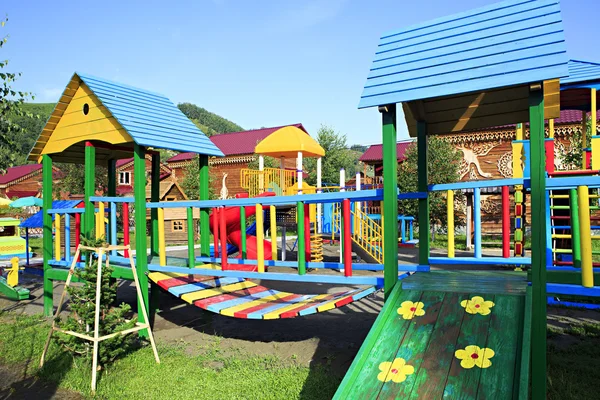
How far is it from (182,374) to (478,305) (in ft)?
10.3

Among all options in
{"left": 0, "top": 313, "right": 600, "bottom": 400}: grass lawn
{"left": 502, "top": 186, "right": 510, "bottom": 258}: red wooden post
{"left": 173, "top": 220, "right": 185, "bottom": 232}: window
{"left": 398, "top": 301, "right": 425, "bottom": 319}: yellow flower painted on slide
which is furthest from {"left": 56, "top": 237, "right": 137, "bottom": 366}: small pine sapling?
{"left": 173, "top": 220, "right": 185, "bottom": 232}: window

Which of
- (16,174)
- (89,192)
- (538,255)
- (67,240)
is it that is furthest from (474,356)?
(16,174)

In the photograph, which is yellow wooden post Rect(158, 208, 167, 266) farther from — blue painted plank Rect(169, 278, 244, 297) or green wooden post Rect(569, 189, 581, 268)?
green wooden post Rect(569, 189, 581, 268)

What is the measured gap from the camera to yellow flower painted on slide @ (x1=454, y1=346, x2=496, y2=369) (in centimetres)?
290

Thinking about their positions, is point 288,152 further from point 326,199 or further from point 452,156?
point 452,156

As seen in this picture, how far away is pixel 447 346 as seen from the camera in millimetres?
3092

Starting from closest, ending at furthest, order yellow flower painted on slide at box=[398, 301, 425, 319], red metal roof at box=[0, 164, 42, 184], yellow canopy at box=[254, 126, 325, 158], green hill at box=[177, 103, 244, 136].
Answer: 1. yellow flower painted on slide at box=[398, 301, 425, 319]
2. yellow canopy at box=[254, 126, 325, 158]
3. red metal roof at box=[0, 164, 42, 184]
4. green hill at box=[177, 103, 244, 136]

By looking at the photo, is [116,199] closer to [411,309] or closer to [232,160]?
[411,309]

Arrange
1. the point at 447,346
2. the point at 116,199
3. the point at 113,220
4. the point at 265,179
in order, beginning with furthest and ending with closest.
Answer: the point at 265,179, the point at 113,220, the point at 116,199, the point at 447,346

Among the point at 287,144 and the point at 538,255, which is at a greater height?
the point at 287,144

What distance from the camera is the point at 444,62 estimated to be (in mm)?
3857

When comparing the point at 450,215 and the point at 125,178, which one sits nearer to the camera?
the point at 450,215

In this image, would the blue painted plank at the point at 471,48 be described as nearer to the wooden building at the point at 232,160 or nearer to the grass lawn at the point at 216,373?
the grass lawn at the point at 216,373

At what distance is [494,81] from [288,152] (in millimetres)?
11091
